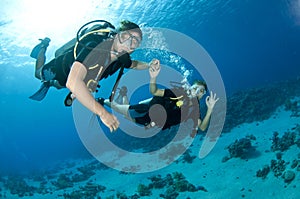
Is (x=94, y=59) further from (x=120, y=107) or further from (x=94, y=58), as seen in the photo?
(x=120, y=107)

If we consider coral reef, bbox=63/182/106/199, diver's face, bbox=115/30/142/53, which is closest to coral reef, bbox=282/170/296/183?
diver's face, bbox=115/30/142/53

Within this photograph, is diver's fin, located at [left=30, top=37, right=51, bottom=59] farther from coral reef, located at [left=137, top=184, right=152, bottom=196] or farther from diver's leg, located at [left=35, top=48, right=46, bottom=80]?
coral reef, located at [left=137, top=184, right=152, bottom=196]

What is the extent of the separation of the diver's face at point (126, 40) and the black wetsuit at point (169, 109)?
6.53 ft

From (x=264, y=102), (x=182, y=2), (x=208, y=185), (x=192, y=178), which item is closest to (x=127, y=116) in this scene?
(x=208, y=185)

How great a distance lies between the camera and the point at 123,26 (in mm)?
5156

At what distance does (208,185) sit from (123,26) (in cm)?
996

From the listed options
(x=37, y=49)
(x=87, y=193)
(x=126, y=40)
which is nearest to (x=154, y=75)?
(x=126, y=40)

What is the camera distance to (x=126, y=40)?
4949 millimetres

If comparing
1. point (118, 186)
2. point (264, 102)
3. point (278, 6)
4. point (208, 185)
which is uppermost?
point (278, 6)

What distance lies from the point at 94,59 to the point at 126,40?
2.69 feet

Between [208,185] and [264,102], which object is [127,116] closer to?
[208,185]

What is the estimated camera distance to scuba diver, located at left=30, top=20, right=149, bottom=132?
3889 millimetres

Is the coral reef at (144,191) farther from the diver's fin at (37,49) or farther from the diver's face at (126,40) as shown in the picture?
the diver's face at (126,40)

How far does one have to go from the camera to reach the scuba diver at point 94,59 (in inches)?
153
